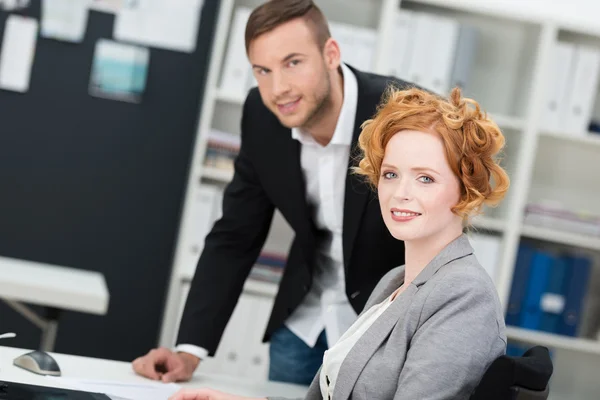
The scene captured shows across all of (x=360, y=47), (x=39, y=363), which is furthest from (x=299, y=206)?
(x=360, y=47)

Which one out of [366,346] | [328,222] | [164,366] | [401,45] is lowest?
[164,366]

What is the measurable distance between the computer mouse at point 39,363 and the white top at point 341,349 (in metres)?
0.50

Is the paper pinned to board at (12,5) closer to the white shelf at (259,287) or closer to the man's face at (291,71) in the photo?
the white shelf at (259,287)

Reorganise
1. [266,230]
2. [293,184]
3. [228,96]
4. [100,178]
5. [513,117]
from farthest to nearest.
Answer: [100,178] → [513,117] → [228,96] → [266,230] → [293,184]

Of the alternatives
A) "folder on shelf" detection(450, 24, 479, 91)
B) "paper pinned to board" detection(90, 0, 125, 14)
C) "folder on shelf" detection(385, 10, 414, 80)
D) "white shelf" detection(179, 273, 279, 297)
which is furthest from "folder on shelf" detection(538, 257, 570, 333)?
"paper pinned to board" detection(90, 0, 125, 14)

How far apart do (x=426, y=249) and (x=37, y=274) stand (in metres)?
2.07

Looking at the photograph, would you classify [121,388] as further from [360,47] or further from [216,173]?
[360,47]

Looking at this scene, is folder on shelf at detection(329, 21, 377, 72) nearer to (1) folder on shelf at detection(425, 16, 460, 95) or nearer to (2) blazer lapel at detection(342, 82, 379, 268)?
(1) folder on shelf at detection(425, 16, 460, 95)

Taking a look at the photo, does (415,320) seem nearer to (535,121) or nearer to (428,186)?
(428,186)

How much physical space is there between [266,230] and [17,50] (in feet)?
6.69

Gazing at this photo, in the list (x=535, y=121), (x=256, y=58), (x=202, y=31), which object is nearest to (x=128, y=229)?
(x=202, y=31)

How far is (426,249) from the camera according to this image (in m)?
1.40

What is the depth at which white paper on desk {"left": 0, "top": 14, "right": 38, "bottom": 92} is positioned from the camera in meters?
3.79

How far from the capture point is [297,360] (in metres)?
2.08
